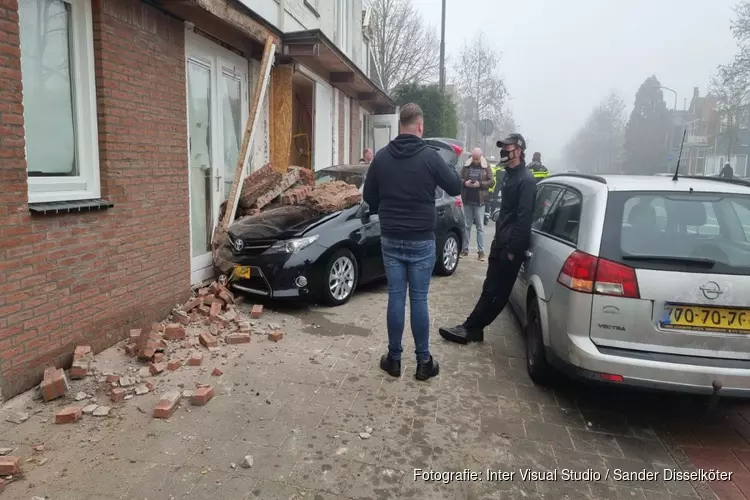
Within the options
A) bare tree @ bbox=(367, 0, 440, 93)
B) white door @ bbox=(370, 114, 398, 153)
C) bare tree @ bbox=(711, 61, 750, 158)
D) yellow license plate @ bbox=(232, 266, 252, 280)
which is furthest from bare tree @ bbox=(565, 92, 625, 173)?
yellow license plate @ bbox=(232, 266, 252, 280)

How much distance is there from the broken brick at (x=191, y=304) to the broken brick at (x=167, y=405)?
1.87m

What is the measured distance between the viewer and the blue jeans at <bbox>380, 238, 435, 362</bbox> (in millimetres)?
4074

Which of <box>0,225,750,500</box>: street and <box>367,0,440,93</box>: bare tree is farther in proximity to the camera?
<box>367,0,440,93</box>: bare tree

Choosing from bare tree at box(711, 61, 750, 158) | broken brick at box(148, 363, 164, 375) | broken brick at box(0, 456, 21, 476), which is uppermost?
bare tree at box(711, 61, 750, 158)

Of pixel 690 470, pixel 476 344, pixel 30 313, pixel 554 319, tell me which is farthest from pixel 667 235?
pixel 30 313

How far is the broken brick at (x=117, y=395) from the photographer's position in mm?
3680

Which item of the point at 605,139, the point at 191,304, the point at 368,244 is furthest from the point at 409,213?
the point at 605,139

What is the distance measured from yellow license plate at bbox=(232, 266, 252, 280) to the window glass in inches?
79.4

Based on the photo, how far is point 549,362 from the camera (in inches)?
151

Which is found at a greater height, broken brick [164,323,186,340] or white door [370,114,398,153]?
white door [370,114,398,153]

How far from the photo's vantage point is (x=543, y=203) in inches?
202

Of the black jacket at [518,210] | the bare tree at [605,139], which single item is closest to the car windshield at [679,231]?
the black jacket at [518,210]

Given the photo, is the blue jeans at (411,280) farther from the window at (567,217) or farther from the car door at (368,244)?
the car door at (368,244)

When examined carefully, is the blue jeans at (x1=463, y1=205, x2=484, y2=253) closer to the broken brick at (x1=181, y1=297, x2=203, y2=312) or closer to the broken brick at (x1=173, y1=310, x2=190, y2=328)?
the broken brick at (x1=181, y1=297, x2=203, y2=312)
